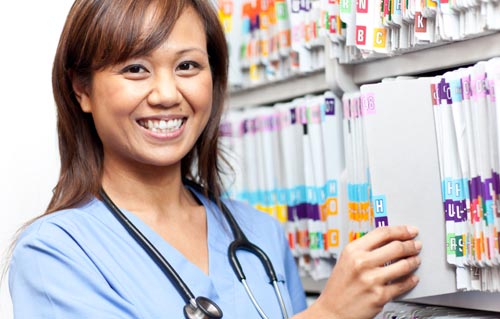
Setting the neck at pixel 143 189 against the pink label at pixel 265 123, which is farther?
the pink label at pixel 265 123

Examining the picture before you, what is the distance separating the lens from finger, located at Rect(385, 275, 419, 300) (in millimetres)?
1242

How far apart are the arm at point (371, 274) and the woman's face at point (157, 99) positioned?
361 mm

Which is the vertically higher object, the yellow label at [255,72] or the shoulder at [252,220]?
the yellow label at [255,72]

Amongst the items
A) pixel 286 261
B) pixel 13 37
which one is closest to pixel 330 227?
pixel 286 261

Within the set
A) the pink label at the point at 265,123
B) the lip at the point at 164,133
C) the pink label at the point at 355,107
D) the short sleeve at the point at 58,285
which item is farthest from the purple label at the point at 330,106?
the short sleeve at the point at 58,285

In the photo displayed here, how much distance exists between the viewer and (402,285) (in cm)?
125

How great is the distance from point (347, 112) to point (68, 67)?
506mm

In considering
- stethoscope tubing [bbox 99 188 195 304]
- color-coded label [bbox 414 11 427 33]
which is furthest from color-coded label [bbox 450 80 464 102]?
stethoscope tubing [bbox 99 188 195 304]

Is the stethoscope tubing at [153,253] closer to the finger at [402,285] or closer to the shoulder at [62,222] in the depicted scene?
the shoulder at [62,222]

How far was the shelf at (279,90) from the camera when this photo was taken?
1702mm

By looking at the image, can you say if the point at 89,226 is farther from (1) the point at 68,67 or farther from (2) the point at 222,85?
(2) the point at 222,85

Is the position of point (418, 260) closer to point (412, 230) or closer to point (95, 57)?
point (412, 230)

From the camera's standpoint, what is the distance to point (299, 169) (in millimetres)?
1732

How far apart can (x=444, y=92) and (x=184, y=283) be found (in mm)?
510
